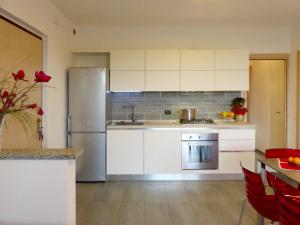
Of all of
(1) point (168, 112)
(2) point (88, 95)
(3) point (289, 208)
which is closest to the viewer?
(3) point (289, 208)

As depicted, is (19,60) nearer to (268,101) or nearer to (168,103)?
(168,103)

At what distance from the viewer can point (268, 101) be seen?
7.12 meters

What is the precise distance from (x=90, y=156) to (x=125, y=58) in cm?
164

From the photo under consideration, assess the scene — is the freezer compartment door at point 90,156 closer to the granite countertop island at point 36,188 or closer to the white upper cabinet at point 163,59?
the white upper cabinet at point 163,59

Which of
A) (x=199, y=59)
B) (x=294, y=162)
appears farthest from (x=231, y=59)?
(x=294, y=162)

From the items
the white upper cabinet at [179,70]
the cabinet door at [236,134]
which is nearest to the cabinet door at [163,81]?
the white upper cabinet at [179,70]

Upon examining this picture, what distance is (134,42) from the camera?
5.42 metres

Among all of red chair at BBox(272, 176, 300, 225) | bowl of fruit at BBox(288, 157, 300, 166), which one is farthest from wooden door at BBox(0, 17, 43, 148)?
bowl of fruit at BBox(288, 157, 300, 166)

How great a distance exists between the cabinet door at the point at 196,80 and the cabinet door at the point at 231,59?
202 mm

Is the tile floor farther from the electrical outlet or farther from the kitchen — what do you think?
the electrical outlet

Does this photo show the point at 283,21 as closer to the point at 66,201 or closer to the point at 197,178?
the point at 197,178

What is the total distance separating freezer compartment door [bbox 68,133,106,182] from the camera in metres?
4.86

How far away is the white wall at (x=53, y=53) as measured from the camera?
356cm

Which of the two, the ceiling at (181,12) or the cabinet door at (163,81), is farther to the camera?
the cabinet door at (163,81)
